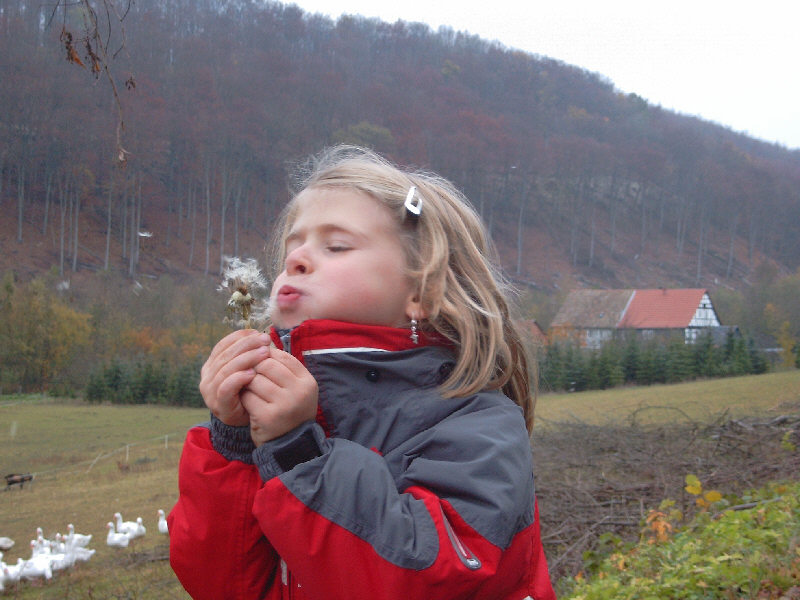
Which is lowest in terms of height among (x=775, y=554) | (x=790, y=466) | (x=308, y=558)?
(x=790, y=466)

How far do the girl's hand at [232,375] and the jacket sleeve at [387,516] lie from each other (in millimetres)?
83

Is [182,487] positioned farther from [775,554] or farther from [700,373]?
[700,373]

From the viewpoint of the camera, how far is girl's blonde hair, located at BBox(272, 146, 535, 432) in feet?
4.55

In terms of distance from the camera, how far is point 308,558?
1013 mm

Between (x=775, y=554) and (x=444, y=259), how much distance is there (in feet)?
10.4

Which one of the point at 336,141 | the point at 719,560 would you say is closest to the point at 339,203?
the point at 719,560

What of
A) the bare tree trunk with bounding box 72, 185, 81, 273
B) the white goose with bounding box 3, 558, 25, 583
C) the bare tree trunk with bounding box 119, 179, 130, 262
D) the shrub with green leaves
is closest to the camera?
the shrub with green leaves

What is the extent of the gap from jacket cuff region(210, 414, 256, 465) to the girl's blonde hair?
387mm

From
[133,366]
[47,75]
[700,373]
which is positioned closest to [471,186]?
[700,373]

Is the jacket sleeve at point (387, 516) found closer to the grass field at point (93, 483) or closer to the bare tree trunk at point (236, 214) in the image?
the grass field at point (93, 483)

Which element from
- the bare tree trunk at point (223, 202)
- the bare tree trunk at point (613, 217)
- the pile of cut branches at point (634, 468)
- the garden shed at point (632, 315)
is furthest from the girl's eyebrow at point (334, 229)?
the bare tree trunk at point (613, 217)

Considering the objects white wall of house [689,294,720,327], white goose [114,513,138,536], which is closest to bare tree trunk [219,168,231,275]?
white goose [114,513,138,536]

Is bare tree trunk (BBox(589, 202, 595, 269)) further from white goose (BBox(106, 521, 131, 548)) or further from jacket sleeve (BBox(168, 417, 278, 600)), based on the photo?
jacket sleeve (BBox(168, 417, 278, 600))

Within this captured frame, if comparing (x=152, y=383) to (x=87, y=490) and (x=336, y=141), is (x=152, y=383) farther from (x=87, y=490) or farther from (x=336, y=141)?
(x=336, y=141)
